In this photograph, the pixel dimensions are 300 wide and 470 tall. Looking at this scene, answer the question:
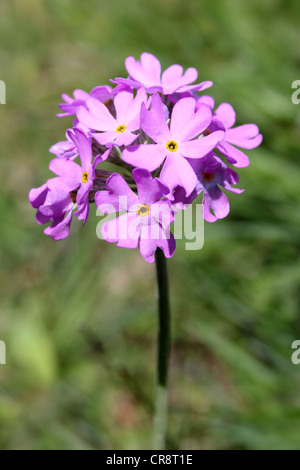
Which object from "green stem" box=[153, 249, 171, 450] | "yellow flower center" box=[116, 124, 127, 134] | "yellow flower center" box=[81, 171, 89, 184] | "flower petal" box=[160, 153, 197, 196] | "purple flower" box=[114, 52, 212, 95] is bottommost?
"green stem" box=[153, 249, 171, 450]

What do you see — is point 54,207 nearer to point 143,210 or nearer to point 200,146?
Result: point 143,210

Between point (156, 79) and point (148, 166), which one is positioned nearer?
point (148, 166)

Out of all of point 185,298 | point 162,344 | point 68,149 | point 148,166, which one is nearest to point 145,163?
point 148,166

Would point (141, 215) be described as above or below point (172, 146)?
below

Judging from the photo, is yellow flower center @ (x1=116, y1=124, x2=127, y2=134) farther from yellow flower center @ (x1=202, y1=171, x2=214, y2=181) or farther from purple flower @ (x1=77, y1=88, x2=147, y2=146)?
yellow flower center @ (x1=202, y1=171, x2=214, y2=181)

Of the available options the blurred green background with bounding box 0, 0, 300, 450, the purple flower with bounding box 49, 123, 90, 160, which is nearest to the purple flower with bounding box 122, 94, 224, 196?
the purple flower with bounding box 49, 123, 90, 160

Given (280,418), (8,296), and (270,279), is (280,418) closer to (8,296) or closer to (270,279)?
(270,279)
